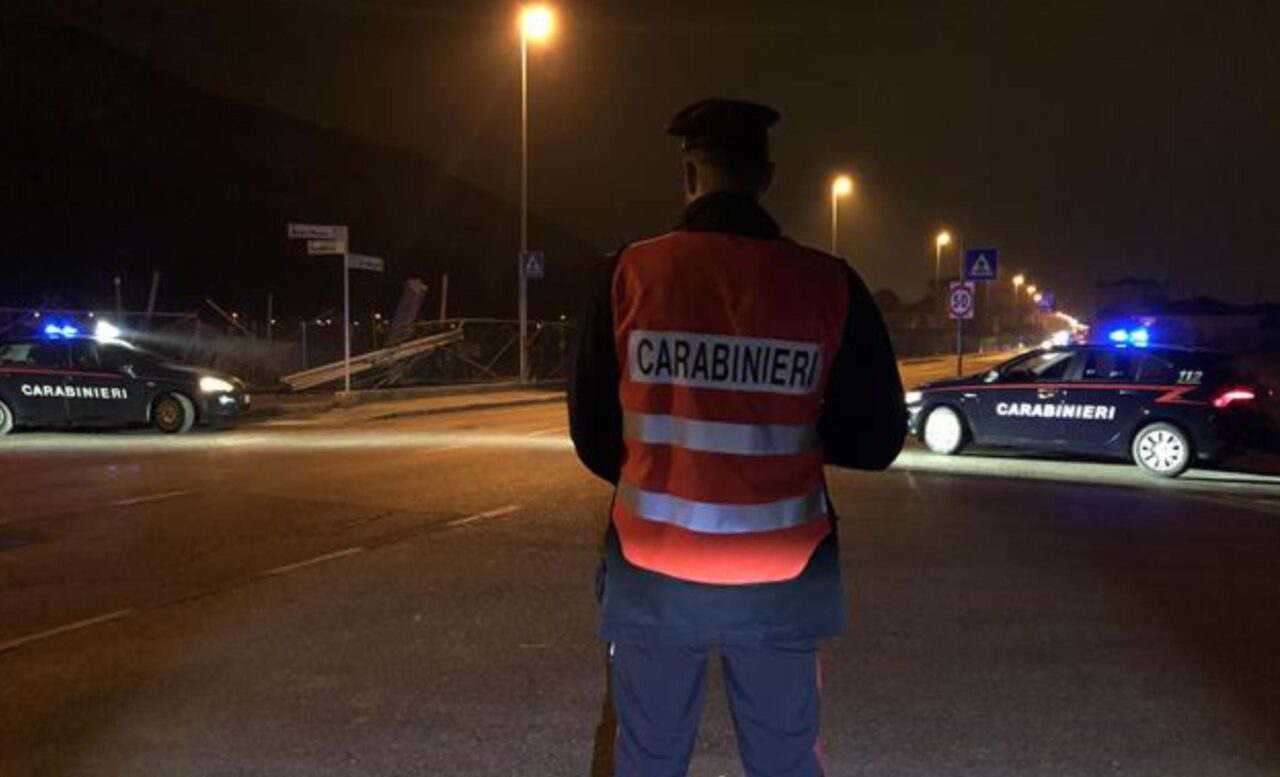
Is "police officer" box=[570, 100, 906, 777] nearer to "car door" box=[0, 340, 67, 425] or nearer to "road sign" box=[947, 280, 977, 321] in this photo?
"car door" box=[0, 340, 67, 425]

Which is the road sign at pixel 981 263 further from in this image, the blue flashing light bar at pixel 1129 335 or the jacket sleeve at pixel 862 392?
the jacket sleeve at pixel 862 392

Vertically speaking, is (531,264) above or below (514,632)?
above

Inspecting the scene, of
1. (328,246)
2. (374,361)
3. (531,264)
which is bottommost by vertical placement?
(374,361)

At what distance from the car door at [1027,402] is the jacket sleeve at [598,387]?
12.5m

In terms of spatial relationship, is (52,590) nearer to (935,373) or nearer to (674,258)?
(674,258)

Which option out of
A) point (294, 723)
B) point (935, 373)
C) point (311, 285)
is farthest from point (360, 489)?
point (311, 285)

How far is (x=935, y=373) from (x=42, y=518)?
37.2 m

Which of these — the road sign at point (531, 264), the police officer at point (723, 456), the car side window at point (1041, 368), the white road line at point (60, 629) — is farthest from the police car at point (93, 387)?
the police officer at point (723, 456)

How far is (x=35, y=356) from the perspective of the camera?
17734 millimetres

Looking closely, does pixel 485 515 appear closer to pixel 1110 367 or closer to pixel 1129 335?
pixel 1110 367

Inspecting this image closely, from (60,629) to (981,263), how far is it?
19.2 metres

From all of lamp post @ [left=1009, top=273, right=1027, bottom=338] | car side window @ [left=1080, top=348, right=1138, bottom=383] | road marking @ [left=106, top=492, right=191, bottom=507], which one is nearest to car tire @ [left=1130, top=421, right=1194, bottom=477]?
car side window @ [left=1080, top=348, right=1138, bottom=383]

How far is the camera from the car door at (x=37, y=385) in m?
17.6

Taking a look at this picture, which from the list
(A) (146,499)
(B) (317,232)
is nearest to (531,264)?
(B) (317,232)
